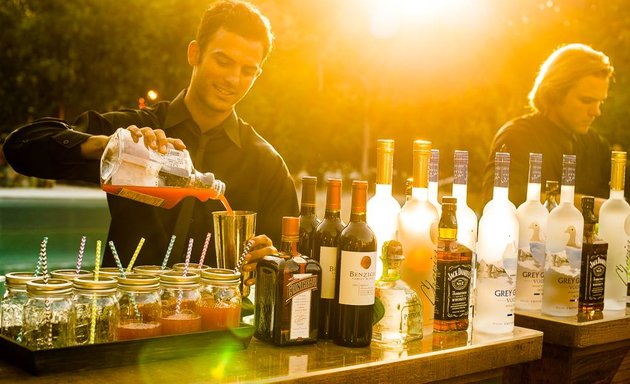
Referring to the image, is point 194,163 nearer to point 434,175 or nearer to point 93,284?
point 434,175

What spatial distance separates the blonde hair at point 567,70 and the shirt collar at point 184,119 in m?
1.38

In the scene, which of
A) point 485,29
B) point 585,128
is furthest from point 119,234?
point 485,29

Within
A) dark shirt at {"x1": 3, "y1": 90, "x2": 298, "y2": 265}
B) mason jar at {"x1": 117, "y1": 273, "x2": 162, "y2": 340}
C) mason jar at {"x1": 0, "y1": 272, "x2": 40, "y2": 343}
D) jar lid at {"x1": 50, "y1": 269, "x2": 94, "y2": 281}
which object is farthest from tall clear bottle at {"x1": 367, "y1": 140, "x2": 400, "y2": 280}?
dark shirt at {"x1": 3, "y1": 90, "x2": 298, "y2": 265}

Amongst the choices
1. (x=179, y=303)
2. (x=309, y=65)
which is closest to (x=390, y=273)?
(x=179, y=303)

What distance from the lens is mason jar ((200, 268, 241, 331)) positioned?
4.33ft

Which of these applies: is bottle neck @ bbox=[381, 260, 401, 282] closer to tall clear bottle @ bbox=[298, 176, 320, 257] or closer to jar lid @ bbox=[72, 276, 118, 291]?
tall clear bottle @ bbox=[298, 176, 320, 257]

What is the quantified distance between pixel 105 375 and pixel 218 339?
22 cm

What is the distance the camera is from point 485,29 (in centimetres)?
958

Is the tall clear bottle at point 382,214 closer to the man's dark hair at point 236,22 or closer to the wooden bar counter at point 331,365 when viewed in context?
the wooden bar counter at point 331,365

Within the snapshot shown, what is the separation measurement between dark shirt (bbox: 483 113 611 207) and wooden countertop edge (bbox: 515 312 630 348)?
745 mm

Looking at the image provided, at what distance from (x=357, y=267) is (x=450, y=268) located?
0.26 m

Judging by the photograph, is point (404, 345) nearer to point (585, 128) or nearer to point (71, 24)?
point (585, 128)

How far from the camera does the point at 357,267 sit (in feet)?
4.46

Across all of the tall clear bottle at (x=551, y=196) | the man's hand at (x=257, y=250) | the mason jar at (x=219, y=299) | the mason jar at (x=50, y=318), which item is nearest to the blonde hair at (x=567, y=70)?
the tall clear bottle at (x=551, y=196)
